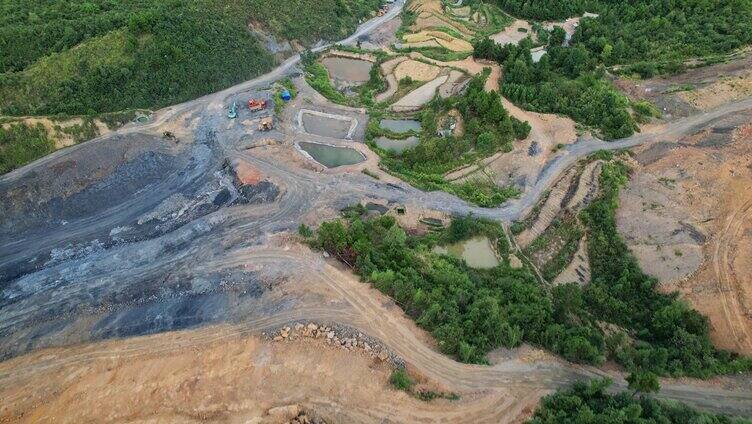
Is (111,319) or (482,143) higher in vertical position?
(482,143)

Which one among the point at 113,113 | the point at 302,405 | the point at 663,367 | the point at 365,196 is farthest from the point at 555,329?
the point at 113,113

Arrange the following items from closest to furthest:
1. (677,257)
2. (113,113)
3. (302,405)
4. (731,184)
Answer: (302,405) < (677,257) < (731,184) < (113,113)

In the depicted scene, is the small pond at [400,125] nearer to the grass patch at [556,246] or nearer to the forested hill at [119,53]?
the forested hill at [119,53]

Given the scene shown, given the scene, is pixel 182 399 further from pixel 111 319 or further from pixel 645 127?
pixel 645 127

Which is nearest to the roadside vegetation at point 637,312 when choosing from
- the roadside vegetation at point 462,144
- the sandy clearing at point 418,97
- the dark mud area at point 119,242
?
the roadside vegetation at point 462,144

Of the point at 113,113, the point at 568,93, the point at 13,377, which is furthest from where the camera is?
the point at 568,93

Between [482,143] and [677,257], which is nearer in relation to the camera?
[677,257]

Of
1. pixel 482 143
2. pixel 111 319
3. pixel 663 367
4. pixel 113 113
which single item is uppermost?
pixel 113 113
